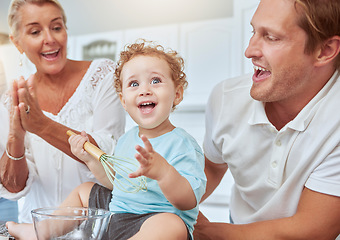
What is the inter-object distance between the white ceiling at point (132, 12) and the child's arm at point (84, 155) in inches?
94.3

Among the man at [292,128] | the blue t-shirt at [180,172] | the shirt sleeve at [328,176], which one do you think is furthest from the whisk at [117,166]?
the shirt sleeve at [328,176]

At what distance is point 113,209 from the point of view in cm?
84

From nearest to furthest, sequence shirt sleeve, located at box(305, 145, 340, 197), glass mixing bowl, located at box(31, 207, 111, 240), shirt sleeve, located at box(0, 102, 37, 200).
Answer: glass mixing bowl, located at box(31, 207, 111, 240) → shirt sleeve, located at box(305, 145, 340, 197) → shirt sleeve, located at box(0, 102, 37, 200)

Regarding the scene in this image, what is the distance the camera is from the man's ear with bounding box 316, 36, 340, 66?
960 mm

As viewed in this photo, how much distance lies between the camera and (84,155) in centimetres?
88

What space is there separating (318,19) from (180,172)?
456mm

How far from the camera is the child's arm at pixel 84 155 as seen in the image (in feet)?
2.82

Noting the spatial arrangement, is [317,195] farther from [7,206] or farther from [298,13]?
[7,206]

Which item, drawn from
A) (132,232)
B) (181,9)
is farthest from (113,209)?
(181,9)

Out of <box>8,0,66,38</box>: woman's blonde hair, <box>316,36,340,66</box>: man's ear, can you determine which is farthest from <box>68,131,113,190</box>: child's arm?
<box>316,36,340,66</box>: man's ear

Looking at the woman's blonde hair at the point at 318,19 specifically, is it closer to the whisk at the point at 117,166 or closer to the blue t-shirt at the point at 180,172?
the blue t-shirt at the point at 180,172

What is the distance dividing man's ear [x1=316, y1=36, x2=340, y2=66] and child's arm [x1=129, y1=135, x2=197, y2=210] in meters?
0.45

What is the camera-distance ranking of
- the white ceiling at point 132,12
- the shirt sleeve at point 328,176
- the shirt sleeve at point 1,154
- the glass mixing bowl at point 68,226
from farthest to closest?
the white ceiling at point 132,12, the shirt sleeve at point 1,154, the shirt sleeve at point 328,176, the glass mixing bowl at point 68,226

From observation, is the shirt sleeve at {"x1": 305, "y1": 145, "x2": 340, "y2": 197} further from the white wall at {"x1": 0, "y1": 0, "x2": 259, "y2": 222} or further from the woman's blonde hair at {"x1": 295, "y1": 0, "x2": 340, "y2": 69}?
the white wall at {"x1": 0, "y1": 0, "x2": 259, "y2": 222}
